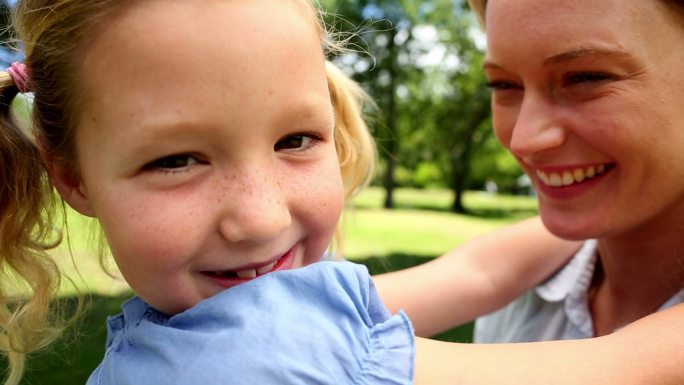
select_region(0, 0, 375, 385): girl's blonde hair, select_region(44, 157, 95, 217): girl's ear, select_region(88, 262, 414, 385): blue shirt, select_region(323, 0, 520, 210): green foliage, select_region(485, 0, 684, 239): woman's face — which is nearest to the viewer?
select_region(88, 262, 414, 385): blue shirt

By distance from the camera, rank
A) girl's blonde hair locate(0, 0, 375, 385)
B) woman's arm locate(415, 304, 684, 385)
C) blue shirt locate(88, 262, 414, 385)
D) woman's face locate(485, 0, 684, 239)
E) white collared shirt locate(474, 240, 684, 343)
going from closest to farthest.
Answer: blue shirt locate(88, 262, 414, 385)
woman's arm locate(415, 304, 684, 385)
girl's blonde hair locate(0, 0, 375, 385)
woman's face locate(485, 0, 684, 239)
white collared shirt locate(474, 240, 684, 343)

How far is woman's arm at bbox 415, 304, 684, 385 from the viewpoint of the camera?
3.72 feet

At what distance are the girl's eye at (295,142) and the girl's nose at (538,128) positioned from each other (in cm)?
91

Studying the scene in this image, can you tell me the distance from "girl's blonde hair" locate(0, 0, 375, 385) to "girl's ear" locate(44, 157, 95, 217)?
20 mm

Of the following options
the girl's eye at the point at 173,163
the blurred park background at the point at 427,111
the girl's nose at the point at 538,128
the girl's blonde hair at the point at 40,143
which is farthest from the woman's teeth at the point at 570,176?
the blurred park background at the point at 427,111

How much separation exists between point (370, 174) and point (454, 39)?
28.1 metres

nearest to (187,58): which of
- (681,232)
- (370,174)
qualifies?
(370,174)

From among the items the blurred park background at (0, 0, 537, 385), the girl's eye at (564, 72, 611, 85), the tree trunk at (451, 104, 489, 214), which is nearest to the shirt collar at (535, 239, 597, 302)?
the girl's eye at (564, 72, 611, 85)

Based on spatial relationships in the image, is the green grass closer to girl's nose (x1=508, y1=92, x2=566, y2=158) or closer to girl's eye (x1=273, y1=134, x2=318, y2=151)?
girl's nose (x1=508, y1=92, x2=566, y2=158)

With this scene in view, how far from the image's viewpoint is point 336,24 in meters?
1.75

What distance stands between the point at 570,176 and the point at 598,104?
0.25 meters

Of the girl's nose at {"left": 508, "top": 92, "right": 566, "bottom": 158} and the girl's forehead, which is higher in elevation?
the girl's forehead

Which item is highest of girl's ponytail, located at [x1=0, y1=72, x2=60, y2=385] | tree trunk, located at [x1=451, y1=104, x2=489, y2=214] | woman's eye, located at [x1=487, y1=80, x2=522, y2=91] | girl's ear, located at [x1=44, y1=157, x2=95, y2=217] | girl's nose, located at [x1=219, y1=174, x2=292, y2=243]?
woman's eye, located at [x1=487, y1=80, x2=522, y2=91]

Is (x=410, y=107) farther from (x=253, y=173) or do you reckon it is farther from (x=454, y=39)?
(x=253, y=173)
